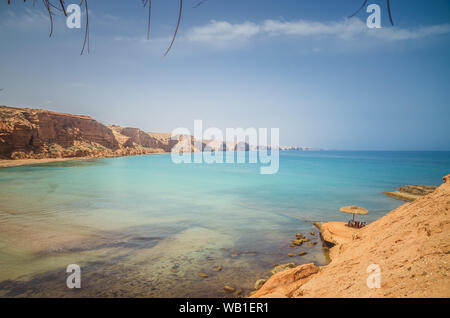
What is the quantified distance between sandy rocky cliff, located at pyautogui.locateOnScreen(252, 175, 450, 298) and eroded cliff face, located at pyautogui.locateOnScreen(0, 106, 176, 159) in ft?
209

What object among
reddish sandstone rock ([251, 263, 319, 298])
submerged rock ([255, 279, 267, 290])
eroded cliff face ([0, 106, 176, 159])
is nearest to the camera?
reddish sandstone rock ([251, 263, 319, 298])

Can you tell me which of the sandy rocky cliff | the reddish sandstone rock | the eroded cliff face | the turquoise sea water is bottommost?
the turquoise sea water

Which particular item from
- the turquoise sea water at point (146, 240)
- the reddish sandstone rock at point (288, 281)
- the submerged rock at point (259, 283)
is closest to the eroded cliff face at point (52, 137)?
the turquoise sea water at point (146, 240)

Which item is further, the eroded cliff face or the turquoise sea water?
the eroded cliff face

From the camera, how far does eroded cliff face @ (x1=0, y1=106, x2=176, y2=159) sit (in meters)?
45.9

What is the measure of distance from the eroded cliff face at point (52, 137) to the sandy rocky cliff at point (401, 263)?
63725mm

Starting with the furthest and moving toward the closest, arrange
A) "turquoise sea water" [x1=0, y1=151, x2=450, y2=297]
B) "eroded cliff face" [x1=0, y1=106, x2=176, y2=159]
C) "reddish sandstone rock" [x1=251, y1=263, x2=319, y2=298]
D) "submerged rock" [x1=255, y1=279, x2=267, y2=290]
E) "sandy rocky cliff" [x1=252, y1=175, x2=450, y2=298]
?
"eroded cliff face" [x1=0, y1=106, x2=176, y2=159], "turquoise sea water" [x1=0, y1=151, x2=450, y2=297], "submerged rock" [x1=255, y1=279, x2=267, y2=290], "reddish sandstone rock" [x1=251, y1=263, x2=319, y2=298], "sandy rocky cliff" [x1=252, y1=175, x2=450, y2=298]

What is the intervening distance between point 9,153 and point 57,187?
1500 inches

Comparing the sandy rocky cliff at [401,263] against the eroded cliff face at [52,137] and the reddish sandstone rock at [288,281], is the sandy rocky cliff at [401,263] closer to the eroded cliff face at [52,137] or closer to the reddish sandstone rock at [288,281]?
the reddish sandstone rock at [288,281]

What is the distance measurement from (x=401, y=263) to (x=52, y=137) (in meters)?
75.8

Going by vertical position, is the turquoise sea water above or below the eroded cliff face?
below

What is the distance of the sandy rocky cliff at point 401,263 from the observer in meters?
2.63

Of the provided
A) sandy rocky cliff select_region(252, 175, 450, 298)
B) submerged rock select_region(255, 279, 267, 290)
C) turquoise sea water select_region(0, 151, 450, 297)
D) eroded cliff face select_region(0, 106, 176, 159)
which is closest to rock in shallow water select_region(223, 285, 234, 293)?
turquoise sea water select_region(0, 151, 450, 297)

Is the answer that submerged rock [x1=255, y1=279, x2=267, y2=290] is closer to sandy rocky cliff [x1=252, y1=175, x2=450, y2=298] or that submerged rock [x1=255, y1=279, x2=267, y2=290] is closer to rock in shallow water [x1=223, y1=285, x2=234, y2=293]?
rock in shallow water [x1=223, y1=285, x2=234, y2=293]
